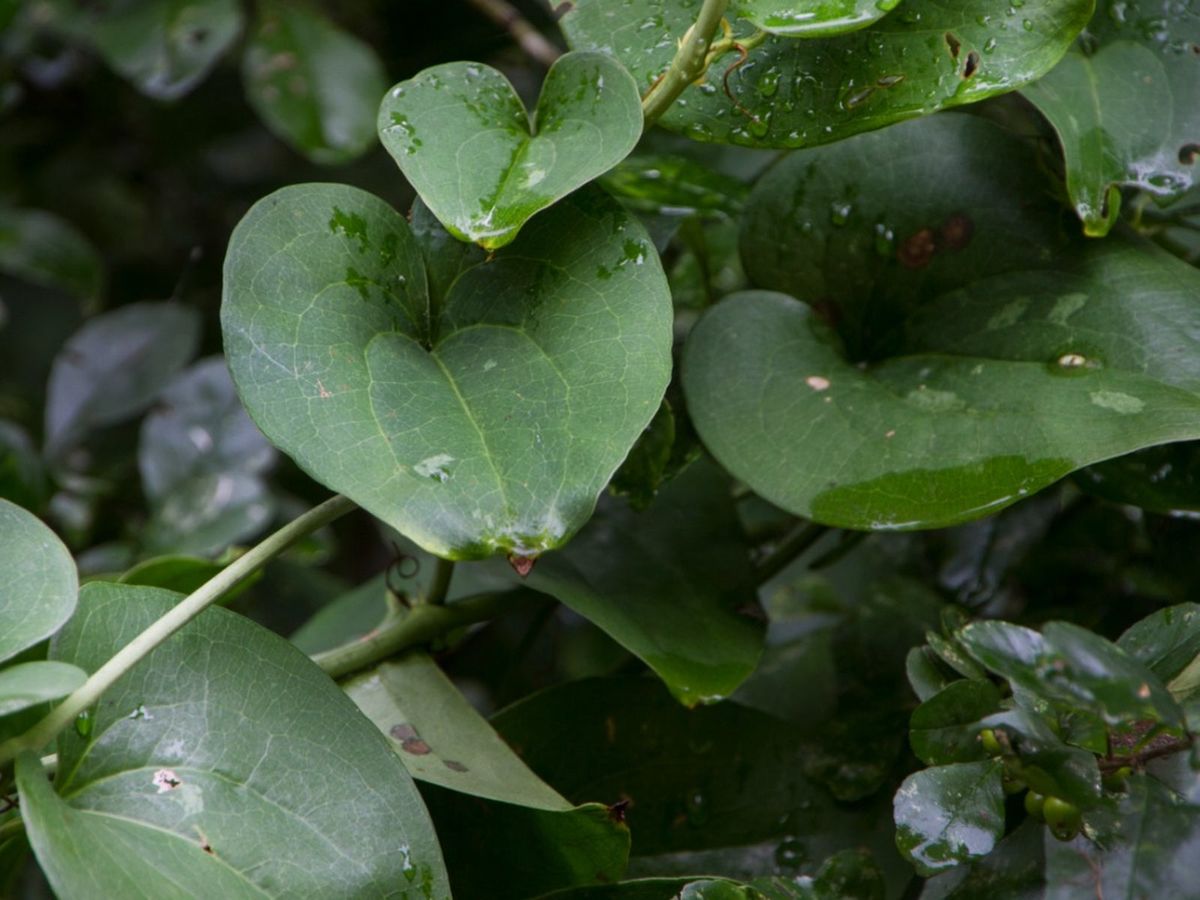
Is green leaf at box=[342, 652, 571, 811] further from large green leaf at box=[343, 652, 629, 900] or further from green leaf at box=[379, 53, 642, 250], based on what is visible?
green leaf at box=[379, 53, 642, 250]

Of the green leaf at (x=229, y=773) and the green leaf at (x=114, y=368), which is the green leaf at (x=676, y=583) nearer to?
the green leaf at (x=229, y=773)

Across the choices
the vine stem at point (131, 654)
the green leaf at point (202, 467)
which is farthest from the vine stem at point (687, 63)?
the green leaf at point (202, 467)

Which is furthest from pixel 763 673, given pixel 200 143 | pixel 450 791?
pixel 200 143

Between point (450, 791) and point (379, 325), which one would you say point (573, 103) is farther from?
point (450, 791)

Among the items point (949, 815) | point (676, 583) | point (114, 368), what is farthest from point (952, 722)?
point (114, 368)

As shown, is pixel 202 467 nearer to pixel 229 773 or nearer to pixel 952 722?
pixel 229 773

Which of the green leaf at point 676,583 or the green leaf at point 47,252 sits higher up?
the green leaf at point 676,583

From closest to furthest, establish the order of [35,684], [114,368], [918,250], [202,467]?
[35,684] < [918,250] < [202,467] < [114,368]
